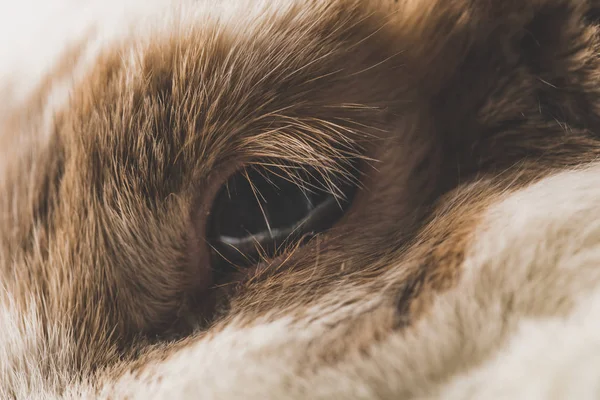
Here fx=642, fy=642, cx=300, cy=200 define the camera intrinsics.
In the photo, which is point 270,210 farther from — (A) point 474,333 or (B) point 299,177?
(A) point 474,333

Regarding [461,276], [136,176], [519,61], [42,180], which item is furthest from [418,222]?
[42,180]

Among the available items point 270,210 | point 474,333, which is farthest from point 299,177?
point 474,333

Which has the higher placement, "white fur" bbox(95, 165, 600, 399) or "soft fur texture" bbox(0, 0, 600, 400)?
"soft fur texture" bbox(0, 0, 600, 400)

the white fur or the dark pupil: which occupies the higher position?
the dark pupil

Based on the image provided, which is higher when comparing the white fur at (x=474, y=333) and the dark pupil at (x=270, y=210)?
the dark pupil at (x=270, y=210)

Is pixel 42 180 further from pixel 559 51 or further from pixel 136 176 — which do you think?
pixel 559 51
